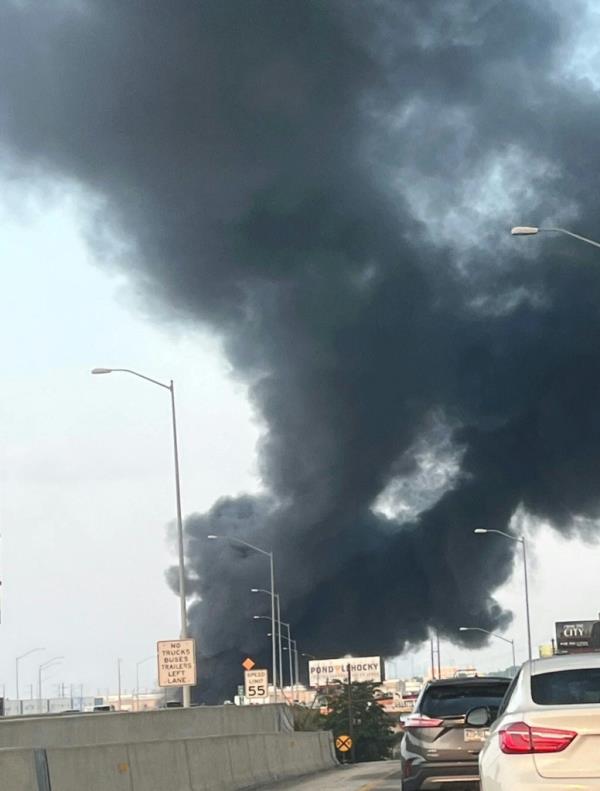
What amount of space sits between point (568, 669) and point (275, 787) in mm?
17239

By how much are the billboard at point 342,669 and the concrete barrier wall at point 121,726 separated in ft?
372

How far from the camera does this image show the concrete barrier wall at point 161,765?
1460 cm

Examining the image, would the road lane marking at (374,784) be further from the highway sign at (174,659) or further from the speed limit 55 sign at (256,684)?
the speed limit 55 sign at (256,684)

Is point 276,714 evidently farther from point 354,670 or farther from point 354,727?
point 354,670

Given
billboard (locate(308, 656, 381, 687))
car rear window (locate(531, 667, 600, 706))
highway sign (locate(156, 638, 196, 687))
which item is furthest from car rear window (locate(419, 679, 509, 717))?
billboard (locate(308, 656, 381, 687))

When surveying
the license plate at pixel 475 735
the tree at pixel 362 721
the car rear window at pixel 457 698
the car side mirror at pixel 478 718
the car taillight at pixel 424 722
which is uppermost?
the car side mirror at pixel 478 718

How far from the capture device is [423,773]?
1806 centimetres

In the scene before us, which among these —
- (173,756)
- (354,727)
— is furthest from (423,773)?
(354,727)

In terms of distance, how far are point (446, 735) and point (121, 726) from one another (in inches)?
571

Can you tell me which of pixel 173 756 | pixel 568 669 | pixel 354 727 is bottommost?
pixel 354 727

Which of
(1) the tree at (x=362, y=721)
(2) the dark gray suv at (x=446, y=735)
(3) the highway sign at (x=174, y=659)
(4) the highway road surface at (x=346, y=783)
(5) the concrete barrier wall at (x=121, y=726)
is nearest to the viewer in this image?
(2) the dark gray suv at (x=446, y=735)

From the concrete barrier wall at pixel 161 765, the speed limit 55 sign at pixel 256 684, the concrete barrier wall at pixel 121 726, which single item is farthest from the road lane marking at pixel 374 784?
the speed limit 55 sign at pixel 256 684

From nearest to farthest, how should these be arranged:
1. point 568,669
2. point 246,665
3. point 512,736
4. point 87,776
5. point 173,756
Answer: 1. point 512,736
2. point 568,669
3. point 87,776
4. point 173,756
5. point 246,665

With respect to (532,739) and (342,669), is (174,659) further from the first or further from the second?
(342,669)
